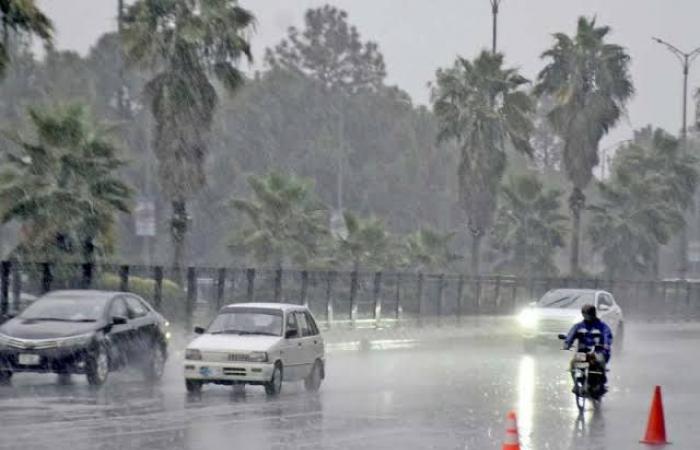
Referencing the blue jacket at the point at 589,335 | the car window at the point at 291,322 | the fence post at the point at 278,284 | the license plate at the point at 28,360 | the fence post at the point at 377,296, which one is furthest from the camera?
the fence post at the point at 377,296

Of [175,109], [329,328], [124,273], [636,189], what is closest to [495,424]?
[124,273]

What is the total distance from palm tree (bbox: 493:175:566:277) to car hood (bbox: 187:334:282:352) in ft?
170

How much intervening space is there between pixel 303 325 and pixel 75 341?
3705 mm

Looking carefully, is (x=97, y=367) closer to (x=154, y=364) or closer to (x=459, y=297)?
(x=154, y=364)

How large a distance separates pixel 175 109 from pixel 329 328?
8.63m

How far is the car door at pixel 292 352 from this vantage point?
2494cm

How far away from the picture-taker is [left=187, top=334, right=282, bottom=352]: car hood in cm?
2428

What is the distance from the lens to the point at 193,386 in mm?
24469

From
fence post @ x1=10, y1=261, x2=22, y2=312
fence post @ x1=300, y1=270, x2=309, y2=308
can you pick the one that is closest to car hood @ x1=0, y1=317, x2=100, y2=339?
fence post @ x1=10, y1=261, x2=22, y2=312

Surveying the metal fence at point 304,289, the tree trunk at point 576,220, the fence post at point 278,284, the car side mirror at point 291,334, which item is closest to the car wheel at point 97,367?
the car side mirror at point 291,334

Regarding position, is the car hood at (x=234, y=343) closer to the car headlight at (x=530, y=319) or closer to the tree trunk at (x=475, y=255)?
the car headlight at (x=530, y=319)

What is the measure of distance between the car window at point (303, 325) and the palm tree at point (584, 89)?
174 feet

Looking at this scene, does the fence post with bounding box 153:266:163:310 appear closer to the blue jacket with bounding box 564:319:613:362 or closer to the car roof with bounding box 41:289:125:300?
the car roof with bounding box 41:289:125:300

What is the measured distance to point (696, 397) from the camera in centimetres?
2791
